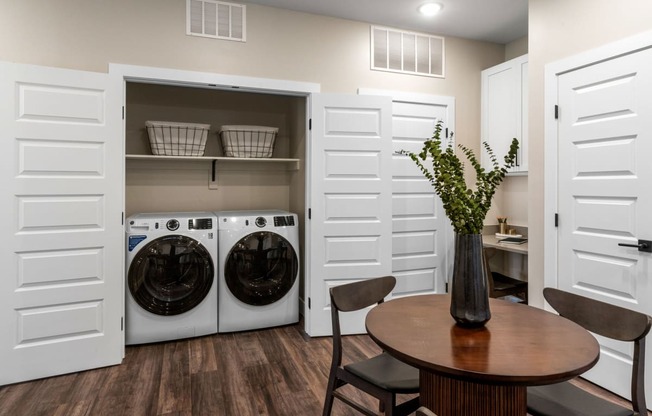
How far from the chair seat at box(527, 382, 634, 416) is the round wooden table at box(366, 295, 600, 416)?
0.16m

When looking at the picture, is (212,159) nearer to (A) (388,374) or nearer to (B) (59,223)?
(B) (59,223)

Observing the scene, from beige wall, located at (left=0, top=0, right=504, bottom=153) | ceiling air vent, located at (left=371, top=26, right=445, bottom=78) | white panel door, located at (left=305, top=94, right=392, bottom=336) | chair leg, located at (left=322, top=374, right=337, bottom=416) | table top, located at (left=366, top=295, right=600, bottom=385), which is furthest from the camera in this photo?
ceiling air vent, located at (left=371, top=26, right=445, bottom=78)

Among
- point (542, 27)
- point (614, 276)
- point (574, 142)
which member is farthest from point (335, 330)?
point (542, 27)

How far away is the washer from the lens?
3.18 m

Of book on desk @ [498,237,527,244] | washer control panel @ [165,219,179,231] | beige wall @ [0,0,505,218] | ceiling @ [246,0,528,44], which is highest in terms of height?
ceiling @ [246,0,528,44]

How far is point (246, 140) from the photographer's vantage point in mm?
3830

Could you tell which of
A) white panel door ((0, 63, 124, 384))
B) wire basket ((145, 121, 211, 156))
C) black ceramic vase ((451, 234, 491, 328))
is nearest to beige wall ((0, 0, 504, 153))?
white panel door ((0, 63, 124, 384))

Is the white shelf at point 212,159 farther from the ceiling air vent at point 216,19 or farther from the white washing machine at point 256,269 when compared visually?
the ceiling air vent at point 216,19

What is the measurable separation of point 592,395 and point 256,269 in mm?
2551

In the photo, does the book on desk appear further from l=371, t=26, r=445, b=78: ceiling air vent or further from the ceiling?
the ceiling

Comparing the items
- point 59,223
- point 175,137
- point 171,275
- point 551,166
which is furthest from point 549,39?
point 59,223

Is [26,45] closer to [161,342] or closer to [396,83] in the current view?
[161,342]

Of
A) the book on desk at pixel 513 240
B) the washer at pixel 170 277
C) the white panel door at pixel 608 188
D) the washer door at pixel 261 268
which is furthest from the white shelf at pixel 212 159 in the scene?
the white panel door at pixel 608 188

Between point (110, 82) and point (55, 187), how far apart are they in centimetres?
81
